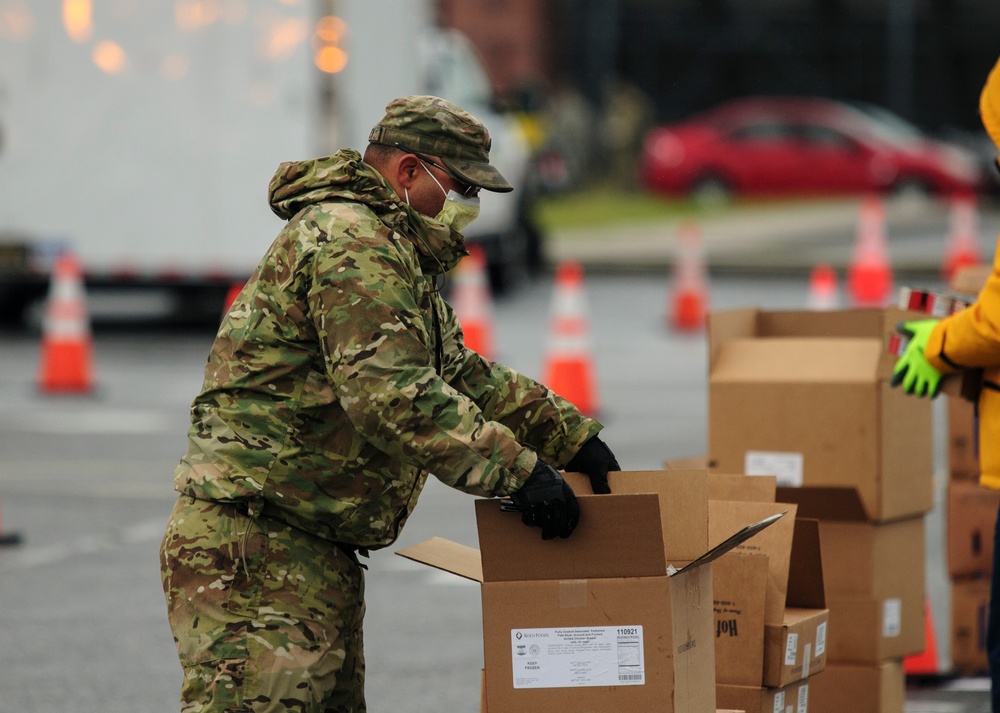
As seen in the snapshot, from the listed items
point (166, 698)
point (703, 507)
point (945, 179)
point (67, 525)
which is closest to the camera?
point (703, 507)

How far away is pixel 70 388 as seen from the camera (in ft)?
39.3

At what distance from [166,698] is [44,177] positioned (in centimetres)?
959

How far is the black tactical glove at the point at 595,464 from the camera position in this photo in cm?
394

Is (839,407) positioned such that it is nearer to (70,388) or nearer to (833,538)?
(833,538)

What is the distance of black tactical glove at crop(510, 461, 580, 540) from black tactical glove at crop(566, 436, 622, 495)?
43 cm


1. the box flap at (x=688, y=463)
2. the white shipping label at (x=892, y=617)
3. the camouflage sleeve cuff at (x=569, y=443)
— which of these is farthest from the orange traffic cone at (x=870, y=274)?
the camouflage sleeve cuff at (x=569, y=443)

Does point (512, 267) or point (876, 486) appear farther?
point (512, 267)

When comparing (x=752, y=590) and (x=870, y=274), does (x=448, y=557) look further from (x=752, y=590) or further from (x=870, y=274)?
(x=870, y=274)

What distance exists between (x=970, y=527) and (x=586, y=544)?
2264 mm

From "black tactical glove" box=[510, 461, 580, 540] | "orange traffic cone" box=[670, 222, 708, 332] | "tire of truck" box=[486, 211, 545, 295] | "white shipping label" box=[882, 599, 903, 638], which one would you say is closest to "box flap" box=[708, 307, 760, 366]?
"white shipping label" box=[882, 599, 903, 638]

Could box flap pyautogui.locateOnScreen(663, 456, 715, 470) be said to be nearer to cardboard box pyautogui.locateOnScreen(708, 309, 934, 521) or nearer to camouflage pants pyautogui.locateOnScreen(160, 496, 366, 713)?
cardboard box pyautogui.locateOnScreen(708, 309, 934, 521)

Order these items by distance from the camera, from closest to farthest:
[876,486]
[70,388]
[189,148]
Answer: [876,486]
[70,388]
[189,148]

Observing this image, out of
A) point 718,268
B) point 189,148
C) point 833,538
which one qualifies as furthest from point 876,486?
point 718,268

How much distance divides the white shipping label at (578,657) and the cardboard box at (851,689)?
1.42m
